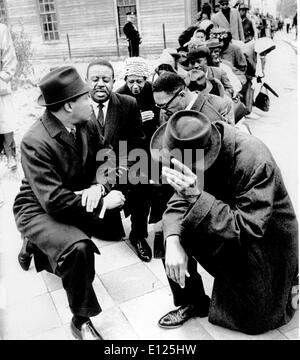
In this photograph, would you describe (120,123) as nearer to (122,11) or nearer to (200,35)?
(200,35)

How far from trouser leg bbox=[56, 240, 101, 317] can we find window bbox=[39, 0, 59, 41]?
8.44 meters

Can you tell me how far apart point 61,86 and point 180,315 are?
1562 millimetres

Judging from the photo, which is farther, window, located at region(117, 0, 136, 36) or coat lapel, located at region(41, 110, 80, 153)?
window, located at region(117, 0, 136, 36)

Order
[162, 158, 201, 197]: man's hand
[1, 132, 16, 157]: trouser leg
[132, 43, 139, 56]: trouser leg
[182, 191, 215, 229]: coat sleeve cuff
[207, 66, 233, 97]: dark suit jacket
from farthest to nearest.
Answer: [132, 43, 139, 56]: trouser leg, [207, 66, 233, 97]: dark suit jacket, [1, 132, 16, 157]: trouser leg, [182, 191, 215, 229]: coat sleeve cuff, [162, 158, 201, 197]: man's hand

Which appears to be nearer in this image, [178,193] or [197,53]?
[178,193]

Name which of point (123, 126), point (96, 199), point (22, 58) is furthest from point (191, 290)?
point (22, 58)

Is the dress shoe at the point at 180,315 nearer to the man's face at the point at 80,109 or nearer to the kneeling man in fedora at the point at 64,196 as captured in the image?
the kneeling man in fedora at the point at 64,196

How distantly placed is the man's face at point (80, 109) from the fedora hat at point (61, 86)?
50 millimetres

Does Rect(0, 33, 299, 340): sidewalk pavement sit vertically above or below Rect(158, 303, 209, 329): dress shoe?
below

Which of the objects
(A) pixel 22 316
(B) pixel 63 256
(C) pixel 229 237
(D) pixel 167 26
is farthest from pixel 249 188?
(D) pixel 167 26

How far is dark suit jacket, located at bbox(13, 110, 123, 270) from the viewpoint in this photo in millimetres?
2350

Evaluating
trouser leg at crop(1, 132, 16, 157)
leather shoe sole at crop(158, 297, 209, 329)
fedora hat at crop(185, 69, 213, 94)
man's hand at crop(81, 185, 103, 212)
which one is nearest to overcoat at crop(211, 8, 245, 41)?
fedora hat at crop(185, 69, 213, 94)

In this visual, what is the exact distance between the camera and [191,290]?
2496 mm

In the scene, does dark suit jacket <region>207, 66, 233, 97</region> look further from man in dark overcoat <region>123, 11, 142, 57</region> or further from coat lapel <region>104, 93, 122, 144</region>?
man in dark overcoat <region>123, 11, 142, 57</region>
